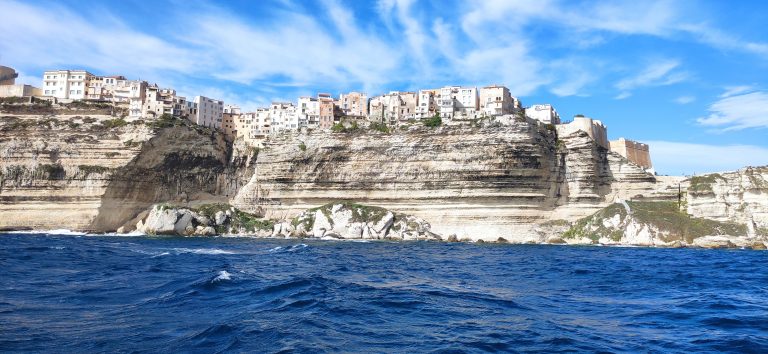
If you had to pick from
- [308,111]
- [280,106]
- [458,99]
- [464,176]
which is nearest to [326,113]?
[308,111]

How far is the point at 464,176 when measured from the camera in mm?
63688

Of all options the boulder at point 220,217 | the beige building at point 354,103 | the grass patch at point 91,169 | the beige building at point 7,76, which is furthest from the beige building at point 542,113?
the beige building at point 7,76

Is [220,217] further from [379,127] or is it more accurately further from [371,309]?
[371,309]

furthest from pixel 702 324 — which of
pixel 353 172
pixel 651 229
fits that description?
pixel 353 172

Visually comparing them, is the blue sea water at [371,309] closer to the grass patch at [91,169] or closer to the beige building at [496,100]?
the grass patch at [91,169]

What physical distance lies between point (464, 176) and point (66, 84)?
68.9 metres

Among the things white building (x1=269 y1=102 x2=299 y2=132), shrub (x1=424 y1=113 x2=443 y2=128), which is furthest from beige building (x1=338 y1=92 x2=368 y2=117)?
shrub (x1=424 y1=113 x2=443 y2=128)

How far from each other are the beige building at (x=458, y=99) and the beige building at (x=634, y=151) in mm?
21555

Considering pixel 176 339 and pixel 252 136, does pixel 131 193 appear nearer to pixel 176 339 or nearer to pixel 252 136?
pixel 252 136

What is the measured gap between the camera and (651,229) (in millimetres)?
57719

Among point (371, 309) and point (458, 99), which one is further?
point (458, 99)

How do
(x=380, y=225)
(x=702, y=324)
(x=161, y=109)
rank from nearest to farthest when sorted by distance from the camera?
(x=702, y=324), (x=380, y=225), (x=161, y=109)

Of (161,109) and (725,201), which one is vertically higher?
(161,109)

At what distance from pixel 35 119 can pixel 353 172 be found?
45.0m
